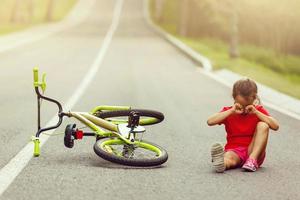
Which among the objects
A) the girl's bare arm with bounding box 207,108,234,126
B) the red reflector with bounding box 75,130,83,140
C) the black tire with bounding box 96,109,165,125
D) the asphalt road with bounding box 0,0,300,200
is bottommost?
the asphalt road with bounding box 0,0,300,200

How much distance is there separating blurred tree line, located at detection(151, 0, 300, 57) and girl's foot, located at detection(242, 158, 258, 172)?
3382 centimetres

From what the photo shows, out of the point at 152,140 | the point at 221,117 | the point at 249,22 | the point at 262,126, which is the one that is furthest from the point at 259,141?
the point at 249,22

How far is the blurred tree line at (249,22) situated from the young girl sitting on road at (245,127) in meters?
33.5

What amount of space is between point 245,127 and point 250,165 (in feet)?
1.63

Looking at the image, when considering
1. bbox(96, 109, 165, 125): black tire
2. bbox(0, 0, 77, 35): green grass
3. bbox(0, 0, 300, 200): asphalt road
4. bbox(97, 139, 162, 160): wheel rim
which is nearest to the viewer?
bbox(0, 0, 300, 200): asphalt road

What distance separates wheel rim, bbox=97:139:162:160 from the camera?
22.3 feet

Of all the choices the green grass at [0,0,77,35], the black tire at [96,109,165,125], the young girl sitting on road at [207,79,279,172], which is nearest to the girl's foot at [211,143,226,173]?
the young girl sitting on road at [207,79,279,172]

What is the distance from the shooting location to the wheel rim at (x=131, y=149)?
268 inches

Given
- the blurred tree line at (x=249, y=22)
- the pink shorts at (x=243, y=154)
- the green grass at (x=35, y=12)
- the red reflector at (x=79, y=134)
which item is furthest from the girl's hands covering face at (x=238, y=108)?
the green grass at (x=35, y=12)

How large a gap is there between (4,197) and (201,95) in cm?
944

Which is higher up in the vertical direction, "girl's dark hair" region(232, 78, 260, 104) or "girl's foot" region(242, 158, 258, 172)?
"girl's dark hair" region(232, 78, 260, 104)

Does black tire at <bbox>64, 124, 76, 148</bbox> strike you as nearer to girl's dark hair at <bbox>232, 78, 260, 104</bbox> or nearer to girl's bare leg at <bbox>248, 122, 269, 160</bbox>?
girl's dark hair at <bbox>232, 78, 260, 104</bbox>

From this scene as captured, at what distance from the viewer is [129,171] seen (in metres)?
6.44

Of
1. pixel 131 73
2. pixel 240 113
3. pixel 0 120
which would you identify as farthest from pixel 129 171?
pixel 131 73
